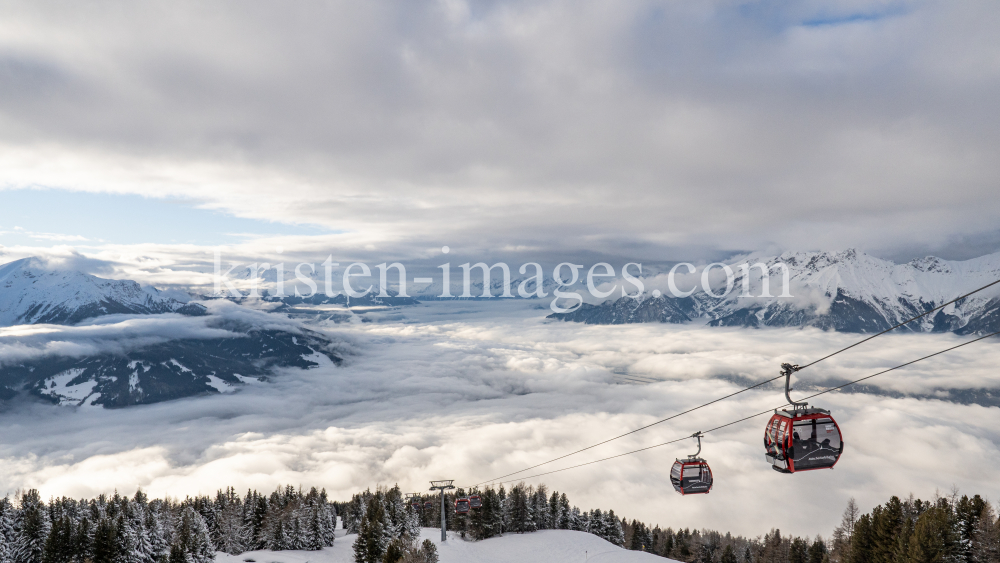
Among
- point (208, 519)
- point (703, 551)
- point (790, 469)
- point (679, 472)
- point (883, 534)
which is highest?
point (790, 469)

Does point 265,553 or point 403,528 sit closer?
point 265,553

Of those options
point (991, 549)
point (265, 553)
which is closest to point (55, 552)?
point (265, 553)

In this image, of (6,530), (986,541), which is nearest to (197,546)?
(6,530)

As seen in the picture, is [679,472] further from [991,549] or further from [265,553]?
[265,553]

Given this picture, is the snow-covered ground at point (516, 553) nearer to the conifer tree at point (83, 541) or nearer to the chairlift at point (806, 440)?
the conifer tree at point (83, 541)

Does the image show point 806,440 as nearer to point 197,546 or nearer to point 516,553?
point 516,553

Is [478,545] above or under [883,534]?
under

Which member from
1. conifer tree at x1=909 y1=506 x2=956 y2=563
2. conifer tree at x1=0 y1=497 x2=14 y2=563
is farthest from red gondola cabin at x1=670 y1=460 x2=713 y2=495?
conifer tree at x1=0 y1=497 x2=14 y2=563

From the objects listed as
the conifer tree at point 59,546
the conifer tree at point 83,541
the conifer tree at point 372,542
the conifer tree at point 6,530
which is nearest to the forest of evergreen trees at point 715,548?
the conifer tree at point 372,542
